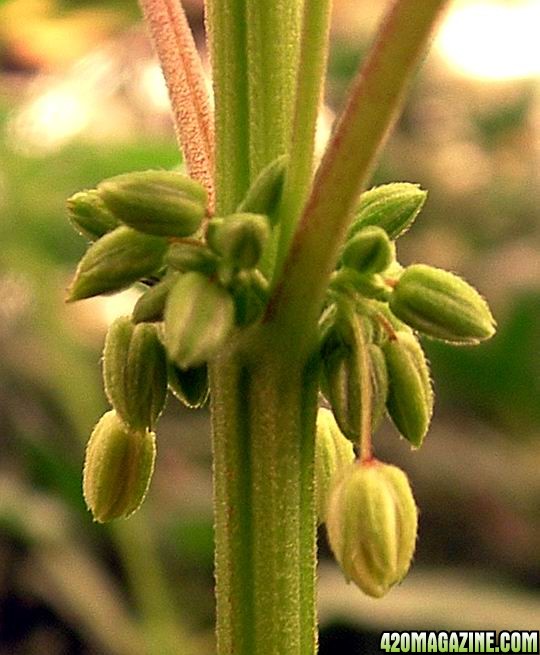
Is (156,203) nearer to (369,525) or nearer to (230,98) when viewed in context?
(230,98)

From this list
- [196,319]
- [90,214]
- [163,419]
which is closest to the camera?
[196,319]

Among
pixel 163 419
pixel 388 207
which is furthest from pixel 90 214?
pixel 163 419

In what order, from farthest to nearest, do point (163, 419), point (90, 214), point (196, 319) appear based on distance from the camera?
point (163, 419)
point (90, 214)
point (196, 319)

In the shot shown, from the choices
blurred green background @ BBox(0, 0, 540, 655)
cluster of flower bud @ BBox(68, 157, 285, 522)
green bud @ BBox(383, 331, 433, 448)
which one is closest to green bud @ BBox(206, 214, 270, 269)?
cluster of flower bud @ BBox(68, 157, 285, 522)

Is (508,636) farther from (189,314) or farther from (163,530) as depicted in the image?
(189,314)

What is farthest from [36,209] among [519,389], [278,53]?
[278,53]

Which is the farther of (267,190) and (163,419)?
(163,419)

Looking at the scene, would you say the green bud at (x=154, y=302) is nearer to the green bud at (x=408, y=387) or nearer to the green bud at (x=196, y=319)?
the green bud at (x=196, y=319)

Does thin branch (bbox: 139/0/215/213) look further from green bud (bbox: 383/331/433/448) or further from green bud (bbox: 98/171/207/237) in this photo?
green bud (bbox: 383/331/433/448)
